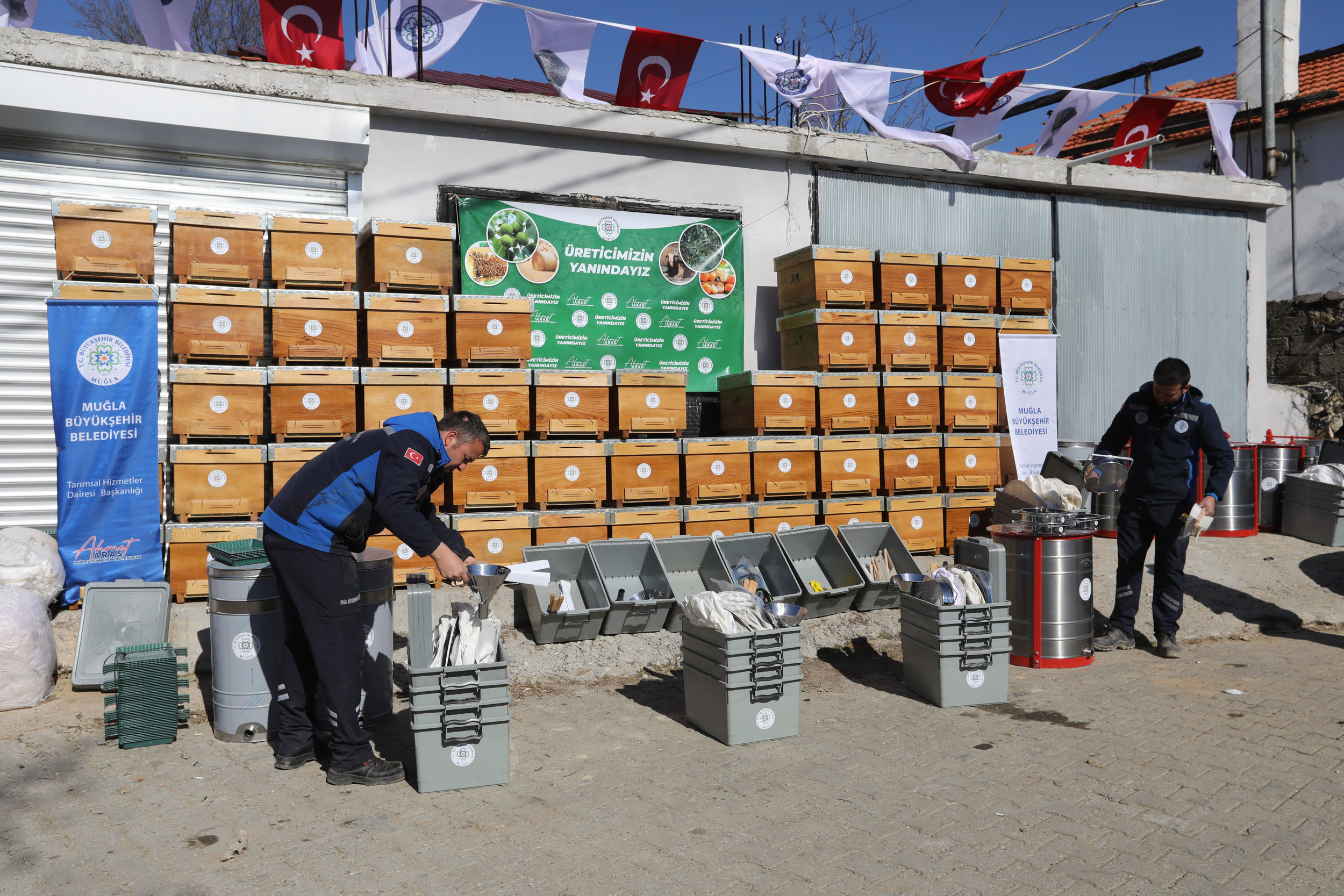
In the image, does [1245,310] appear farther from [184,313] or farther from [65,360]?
[65,360]

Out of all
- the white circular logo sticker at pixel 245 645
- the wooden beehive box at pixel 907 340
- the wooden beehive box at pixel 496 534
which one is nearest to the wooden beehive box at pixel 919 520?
the wooden beehive box at pixel 907 340

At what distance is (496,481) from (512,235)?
3023mm

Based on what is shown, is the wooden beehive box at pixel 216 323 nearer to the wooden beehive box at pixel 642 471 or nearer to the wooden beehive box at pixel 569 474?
the wooden beehive box at pixel 569 474

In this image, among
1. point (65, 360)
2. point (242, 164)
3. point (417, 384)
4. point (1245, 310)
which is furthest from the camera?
point (1245, 310)

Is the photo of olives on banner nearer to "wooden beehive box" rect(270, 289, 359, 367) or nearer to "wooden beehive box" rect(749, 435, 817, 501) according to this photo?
"wooden beehive box" rect(270, 289, 359, 367)

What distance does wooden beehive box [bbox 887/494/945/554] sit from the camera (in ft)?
30.4

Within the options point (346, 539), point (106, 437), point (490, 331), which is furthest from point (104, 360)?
point (346, 539)

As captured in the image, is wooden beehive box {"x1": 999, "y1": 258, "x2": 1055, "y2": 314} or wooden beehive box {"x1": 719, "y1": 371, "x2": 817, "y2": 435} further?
wooden beehive box {"x1": 999, "y1": 258, "x2": 1055, "y2": 314}

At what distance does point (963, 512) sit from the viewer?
31.4ft

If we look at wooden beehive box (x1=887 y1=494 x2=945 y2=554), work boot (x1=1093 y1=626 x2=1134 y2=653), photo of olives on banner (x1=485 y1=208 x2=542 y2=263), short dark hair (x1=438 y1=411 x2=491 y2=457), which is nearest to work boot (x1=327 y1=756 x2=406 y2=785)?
short dark hair (x1=438 y1=411 x2=491 y2=457)

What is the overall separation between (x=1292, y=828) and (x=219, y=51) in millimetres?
25946

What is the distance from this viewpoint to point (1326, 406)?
48.0ft

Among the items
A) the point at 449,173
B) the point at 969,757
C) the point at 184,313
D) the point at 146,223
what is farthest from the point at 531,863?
the point at 449,173

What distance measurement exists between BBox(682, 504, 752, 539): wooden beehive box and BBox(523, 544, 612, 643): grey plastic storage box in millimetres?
1206
